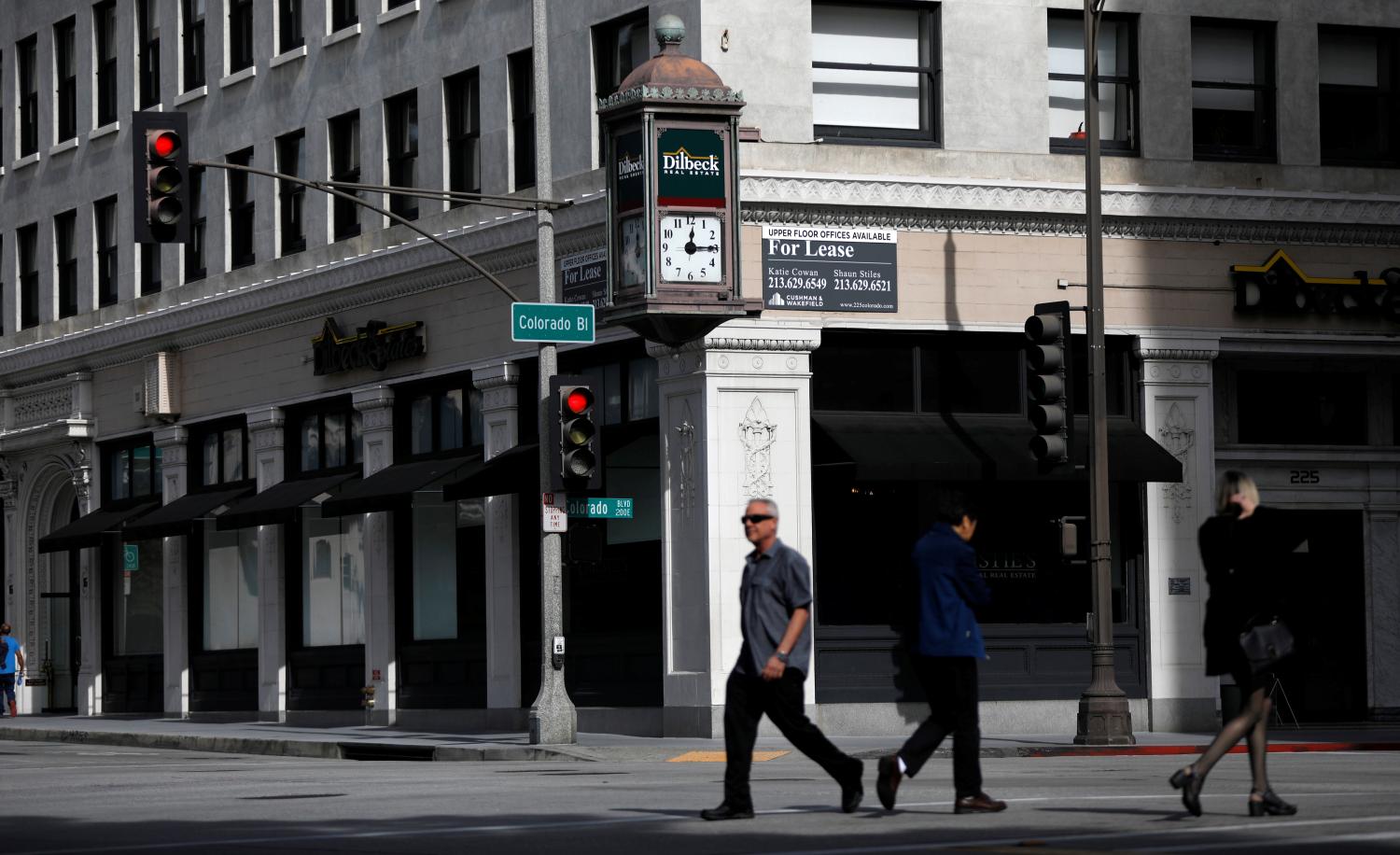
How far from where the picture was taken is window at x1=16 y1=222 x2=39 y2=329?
151 ft

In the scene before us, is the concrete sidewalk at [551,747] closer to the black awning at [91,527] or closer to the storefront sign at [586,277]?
the storefront sign at [586,277]

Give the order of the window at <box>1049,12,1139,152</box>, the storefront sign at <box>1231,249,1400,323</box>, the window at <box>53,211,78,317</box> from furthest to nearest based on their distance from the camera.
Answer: the window at <box>53,211,78,317</box>
the storefront sign at <box>1231,249,1400,323</box>
the window at <box>1049,12,1139,152</box>

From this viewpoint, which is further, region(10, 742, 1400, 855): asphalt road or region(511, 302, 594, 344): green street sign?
region(511, 302, 594, 344): green street sign

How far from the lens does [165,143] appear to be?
78.6 feet

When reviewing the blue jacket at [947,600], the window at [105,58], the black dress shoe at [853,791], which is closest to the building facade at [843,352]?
the window at [105,58]

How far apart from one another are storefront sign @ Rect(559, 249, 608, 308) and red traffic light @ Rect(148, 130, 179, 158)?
6799mm

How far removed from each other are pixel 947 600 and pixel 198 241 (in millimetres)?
28630

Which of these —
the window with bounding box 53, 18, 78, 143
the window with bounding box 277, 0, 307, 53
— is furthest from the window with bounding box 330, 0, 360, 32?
the window with bounding box 53, 18, 78, 143

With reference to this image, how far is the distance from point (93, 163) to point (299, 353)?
8987mm

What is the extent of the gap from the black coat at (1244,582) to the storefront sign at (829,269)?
50.2 ft

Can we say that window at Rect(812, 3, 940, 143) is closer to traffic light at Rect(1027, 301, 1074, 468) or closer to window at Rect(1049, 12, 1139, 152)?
window at Rect(1049, 12, 1139, 152)

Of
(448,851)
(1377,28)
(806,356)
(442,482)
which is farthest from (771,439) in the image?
(448,851)

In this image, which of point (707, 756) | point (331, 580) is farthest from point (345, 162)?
point (707, 756)

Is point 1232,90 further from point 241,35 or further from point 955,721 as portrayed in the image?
point 955,721
